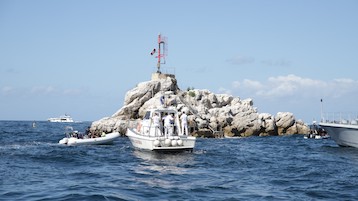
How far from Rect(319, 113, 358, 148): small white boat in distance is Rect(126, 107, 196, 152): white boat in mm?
12257

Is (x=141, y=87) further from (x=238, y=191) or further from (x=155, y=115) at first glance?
(x=238, y=191)

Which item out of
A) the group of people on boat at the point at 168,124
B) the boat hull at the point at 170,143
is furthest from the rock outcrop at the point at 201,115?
the boat hull at the point at 170,143

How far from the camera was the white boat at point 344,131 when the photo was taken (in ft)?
105

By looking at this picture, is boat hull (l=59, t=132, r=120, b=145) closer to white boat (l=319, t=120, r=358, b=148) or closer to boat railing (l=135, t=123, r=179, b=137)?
boat railing (l=135, t=123, r=179, b=137)

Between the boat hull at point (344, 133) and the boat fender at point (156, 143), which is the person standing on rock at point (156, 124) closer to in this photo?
the boat fender at point (156, 143)

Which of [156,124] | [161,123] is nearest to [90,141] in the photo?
[161,123]

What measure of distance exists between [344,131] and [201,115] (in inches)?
976

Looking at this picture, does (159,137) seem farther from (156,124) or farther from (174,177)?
(174,177)

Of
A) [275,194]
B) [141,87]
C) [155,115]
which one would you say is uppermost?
[141,87]

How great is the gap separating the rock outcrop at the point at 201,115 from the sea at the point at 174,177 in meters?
25.7

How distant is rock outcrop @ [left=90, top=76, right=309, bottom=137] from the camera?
180 feet

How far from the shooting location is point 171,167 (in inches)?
902

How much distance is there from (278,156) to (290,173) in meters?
9.18

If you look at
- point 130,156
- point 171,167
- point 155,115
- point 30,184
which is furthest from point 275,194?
point 155,115
